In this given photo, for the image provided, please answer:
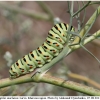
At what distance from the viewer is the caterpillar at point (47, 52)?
0.99 m

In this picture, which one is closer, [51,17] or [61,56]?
[61,56]

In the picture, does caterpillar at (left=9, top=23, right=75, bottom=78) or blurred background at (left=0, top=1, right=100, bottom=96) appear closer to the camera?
caterpillar at (left=9, top=23, right=75, bottom=78)

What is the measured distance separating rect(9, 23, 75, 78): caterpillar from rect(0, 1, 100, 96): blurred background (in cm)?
12

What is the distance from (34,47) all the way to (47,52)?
1.67 m

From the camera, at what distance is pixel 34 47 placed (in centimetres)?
267

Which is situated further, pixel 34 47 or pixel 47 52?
pixel 34 47

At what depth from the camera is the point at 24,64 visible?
104 centimetres

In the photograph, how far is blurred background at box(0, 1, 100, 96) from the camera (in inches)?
68.9

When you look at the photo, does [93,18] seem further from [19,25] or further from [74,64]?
[74,64]

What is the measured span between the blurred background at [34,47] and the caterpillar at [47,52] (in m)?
0.12

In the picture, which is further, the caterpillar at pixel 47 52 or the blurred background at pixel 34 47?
the blurred background at pixel 34 47

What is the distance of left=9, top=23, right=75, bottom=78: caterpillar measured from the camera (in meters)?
0.99

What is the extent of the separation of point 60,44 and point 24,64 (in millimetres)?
157

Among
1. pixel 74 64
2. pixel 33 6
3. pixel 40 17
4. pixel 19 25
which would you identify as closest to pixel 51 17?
pixel 40 17
